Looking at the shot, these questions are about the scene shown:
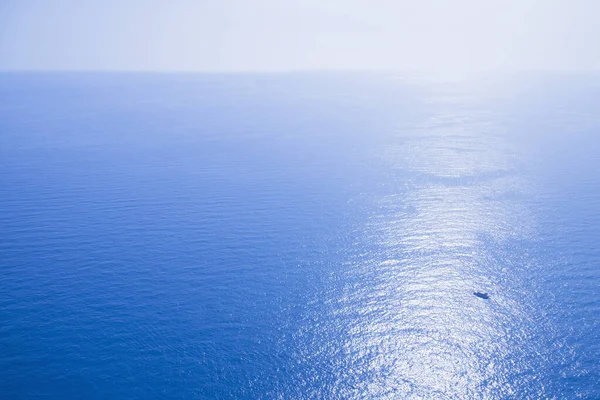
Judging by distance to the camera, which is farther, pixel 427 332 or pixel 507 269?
pixel 507 269

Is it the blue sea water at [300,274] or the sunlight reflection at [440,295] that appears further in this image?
the blue sea water at [300,274]

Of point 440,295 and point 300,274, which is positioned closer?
point 440,295

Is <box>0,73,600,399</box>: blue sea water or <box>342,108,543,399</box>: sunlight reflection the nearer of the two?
<box>342,108,543,399</box>: sunlight reflection

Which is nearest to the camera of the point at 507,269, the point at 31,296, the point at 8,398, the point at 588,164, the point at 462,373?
the point at 8,398

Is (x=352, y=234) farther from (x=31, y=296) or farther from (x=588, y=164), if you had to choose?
(x=588, y=164)

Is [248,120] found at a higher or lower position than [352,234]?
higher

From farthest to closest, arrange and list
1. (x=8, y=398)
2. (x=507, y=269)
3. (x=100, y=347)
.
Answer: (x=507, y=269) < (x=100, y=347) < (x=8, y=398)

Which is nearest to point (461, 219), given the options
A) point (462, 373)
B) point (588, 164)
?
point (462, 373)

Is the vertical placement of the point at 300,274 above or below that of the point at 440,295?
above
